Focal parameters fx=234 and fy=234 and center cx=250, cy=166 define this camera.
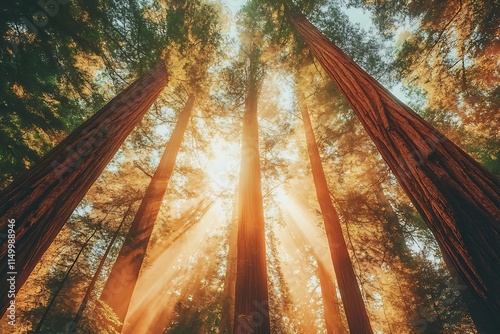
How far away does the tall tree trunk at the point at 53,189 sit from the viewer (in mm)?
1618

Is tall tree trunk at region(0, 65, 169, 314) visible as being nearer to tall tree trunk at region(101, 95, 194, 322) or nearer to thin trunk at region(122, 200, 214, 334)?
tall tree trunk at region(101, 95, 194, 322)

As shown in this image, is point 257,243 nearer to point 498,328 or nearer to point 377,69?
point 498,328

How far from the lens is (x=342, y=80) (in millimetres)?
2861

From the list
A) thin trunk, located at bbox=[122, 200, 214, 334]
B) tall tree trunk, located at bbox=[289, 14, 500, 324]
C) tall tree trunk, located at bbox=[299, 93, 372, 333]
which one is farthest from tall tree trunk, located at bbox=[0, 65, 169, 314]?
thin trunk, located at bbox=[122, 200, 214, 334]

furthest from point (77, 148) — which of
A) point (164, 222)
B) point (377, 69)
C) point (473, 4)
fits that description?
point (377, 69)

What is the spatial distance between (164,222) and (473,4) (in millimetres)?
9999

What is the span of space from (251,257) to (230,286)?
8373 millimetres

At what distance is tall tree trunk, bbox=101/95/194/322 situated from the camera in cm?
495

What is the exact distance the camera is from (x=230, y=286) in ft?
37.8

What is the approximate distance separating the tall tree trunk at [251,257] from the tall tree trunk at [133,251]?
2.55 m

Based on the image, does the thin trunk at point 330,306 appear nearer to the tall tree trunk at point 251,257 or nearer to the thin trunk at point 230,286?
the thin trunk at point 230,286

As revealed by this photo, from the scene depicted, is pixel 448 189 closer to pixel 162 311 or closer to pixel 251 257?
pixel 251 257

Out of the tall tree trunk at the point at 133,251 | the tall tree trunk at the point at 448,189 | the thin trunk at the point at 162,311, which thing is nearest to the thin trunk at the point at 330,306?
the tall tree trunk at the point at 133,251

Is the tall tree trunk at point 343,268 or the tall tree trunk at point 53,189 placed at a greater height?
the tall tree trunk at point 343,268
